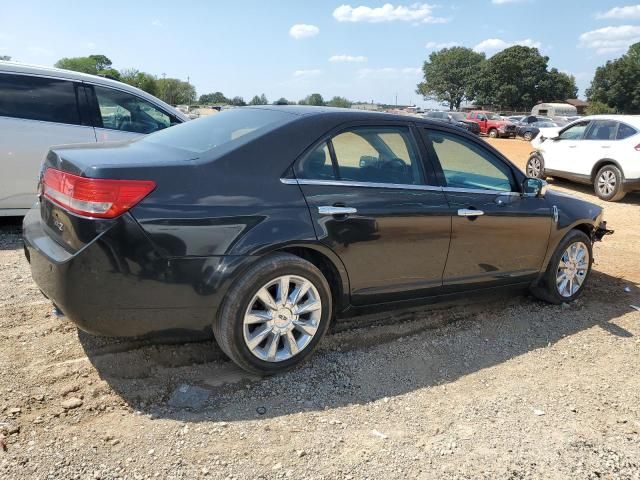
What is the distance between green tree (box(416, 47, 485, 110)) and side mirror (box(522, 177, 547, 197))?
97.6 metres

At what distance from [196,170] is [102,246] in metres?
0.62

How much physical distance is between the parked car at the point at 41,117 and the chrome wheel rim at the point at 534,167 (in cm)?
970

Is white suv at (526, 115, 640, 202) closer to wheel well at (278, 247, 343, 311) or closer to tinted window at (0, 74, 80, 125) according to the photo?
wheel well at (278, 247, 343, 311)

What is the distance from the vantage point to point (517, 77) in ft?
270

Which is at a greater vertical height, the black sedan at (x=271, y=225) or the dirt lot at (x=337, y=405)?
the black sedan at (x=271, y=225)

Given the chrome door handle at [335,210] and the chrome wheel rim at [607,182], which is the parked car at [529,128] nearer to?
the chrome wheel rim at [607,182]

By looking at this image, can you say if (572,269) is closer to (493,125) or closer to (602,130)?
(602,130)

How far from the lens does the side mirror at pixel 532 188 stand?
4.39 m

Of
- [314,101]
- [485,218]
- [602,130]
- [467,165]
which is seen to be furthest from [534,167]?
[485,218]

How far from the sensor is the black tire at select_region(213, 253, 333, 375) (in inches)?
120

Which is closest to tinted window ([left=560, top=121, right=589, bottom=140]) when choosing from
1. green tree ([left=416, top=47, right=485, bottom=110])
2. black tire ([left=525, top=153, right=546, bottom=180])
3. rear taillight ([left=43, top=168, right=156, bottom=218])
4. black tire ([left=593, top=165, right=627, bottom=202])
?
black tire ([left=525, top=153, right=546, bottom=180])

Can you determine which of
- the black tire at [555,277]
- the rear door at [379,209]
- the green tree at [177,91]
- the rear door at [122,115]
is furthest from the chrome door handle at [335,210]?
the green tree at [177,91]

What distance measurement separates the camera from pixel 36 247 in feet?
10.1

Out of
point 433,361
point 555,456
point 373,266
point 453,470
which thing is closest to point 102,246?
point 373,266
